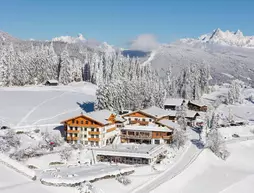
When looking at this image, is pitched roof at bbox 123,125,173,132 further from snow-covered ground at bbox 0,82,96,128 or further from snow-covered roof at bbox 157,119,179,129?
snow-covered ground at bbox 0,82,96,128

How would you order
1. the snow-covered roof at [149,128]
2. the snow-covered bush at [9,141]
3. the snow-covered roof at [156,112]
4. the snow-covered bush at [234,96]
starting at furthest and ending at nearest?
the snow-covered bush at [234,96] → the snow-covered roof at [156,112] → the snow-covered roof at [149,128] → the snow-covered bush at [9,141]

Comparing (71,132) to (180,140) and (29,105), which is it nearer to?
(180,140)

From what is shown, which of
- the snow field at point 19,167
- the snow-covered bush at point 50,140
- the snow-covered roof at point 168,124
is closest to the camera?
the snow field at point 19,167

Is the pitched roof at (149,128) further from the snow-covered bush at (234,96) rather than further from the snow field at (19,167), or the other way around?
the snow-covered bush at (234,96)

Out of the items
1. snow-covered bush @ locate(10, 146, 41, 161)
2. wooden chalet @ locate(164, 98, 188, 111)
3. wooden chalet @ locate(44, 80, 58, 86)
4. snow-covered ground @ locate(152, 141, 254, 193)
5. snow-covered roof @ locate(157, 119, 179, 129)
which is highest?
wooden chalet @ locate(44, 80, 58, 86)

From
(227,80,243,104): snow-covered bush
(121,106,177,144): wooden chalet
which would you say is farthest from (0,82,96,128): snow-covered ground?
(227,80,243,104): snow-covered bush

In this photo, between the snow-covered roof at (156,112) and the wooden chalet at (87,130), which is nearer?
the wooden chalet at (87,130)

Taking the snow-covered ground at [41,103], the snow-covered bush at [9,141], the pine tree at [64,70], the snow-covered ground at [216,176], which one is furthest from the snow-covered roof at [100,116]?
the pine tree at [64,70]

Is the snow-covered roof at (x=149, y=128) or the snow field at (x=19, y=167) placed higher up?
the snow-covered roof at (x=149, y=128)
